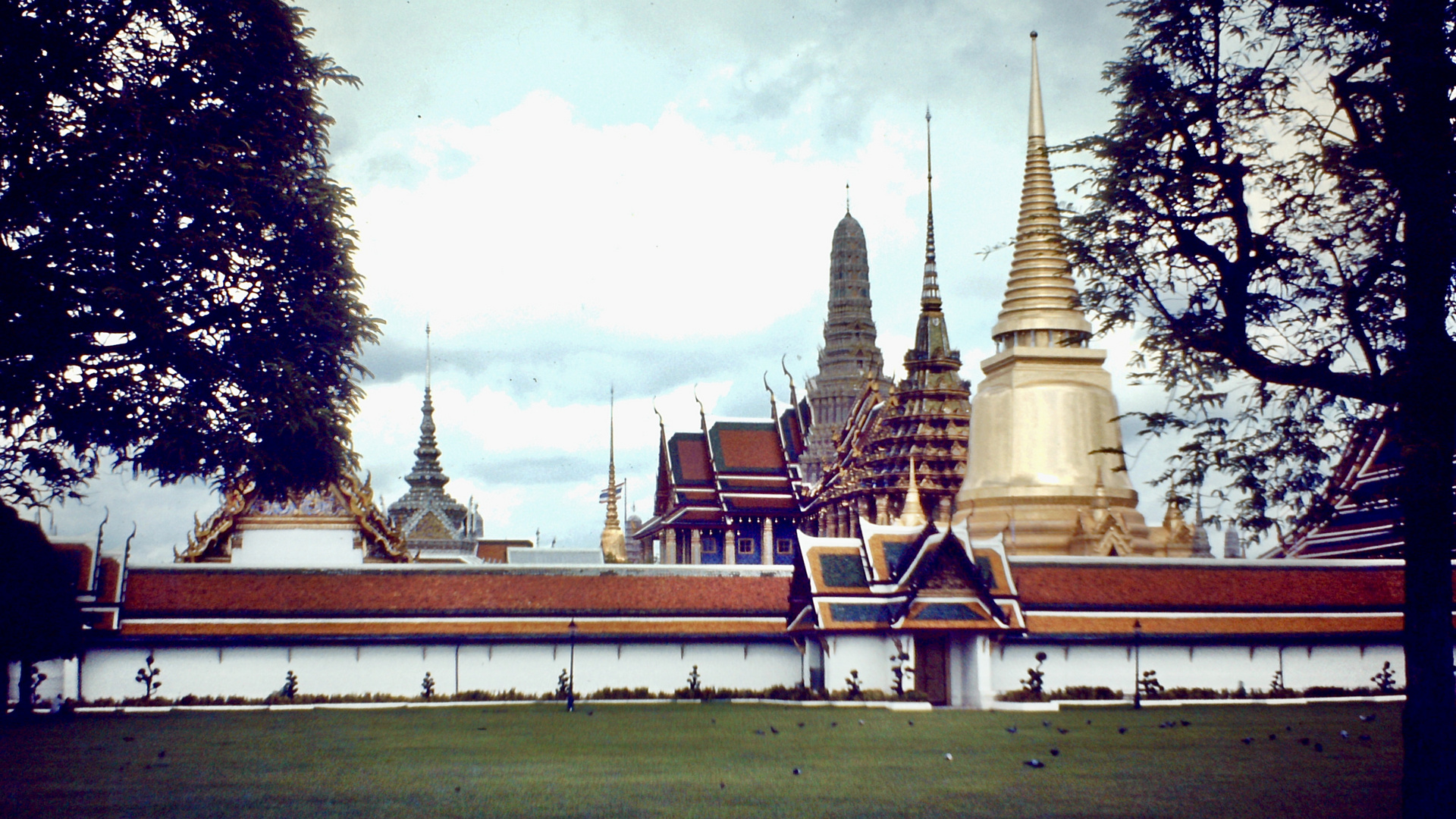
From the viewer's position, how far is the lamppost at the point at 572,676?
87.5ft

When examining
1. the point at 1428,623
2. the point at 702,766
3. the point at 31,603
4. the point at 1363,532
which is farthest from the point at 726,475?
the point at 1428,623

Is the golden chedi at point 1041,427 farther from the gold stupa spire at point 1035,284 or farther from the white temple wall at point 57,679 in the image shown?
the white temple wall at point 57,679

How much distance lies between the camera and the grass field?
12.5 m

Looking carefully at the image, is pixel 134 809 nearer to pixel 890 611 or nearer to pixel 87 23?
pixel 87 23

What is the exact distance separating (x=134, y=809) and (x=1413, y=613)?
38.2 ft

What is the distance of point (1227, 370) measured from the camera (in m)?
12.4

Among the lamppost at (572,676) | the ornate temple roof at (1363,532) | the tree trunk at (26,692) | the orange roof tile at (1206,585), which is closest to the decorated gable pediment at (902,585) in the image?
the orange roof tile at (1206,585)

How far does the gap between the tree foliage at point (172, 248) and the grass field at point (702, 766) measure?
13.4 feet

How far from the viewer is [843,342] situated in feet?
267

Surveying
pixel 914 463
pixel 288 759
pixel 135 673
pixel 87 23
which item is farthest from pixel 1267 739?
pixel 914 463

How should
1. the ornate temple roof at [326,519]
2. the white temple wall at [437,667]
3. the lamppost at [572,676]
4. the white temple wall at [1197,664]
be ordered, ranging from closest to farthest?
the lamppost at [572,676] < the white temple wall at [437,667] < the white temple wall at [1197,664] < the ornate temple roof at [326,519]

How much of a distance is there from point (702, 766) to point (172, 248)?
9057 millimetres

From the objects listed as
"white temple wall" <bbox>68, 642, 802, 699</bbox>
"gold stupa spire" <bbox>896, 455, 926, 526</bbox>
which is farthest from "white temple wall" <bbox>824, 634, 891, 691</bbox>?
"gold stupa spire" <bbox>896, 455, 926, 526</bbox>

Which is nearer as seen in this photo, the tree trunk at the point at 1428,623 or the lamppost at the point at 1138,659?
the tree trunk at the point at 1428,623
